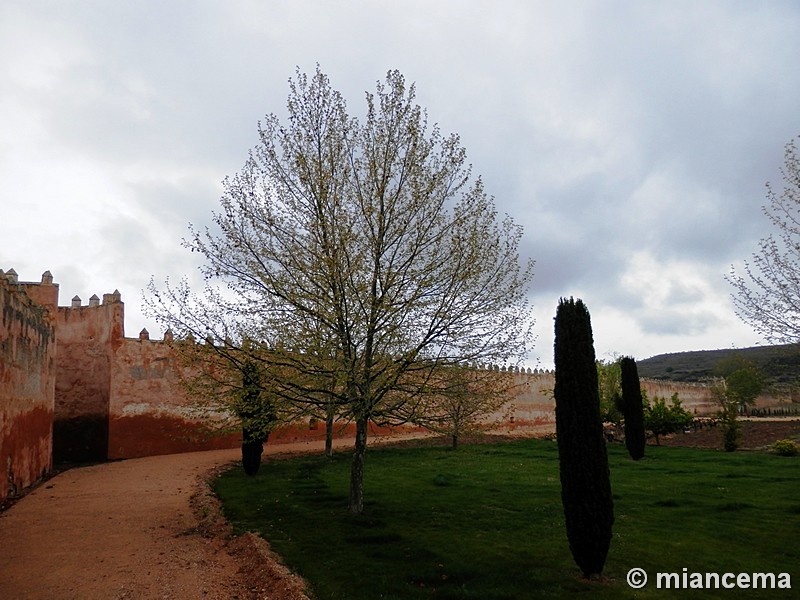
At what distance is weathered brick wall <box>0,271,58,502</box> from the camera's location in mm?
11047

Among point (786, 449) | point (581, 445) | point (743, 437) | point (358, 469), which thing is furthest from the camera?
point (743, 437)

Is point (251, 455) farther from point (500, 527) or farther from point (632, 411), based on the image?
point (632, 411)

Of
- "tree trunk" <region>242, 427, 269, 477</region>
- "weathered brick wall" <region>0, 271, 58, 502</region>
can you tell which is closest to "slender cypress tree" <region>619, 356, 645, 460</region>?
"tree trunk" <region>242, 427, 269, 477</region>

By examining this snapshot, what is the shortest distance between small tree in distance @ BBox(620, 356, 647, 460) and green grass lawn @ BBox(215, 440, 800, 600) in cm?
352

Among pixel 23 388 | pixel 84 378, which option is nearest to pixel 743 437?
pixel 84 378

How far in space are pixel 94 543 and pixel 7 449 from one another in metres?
4.28

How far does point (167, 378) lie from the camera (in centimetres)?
2002

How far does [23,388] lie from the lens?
40.6 ft

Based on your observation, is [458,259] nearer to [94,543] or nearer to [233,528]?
[233,528]

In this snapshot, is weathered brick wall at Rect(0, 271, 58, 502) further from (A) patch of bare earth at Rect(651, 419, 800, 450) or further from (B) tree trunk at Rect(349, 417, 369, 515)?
(A) patch of bare earth at Rect(651, 419, 800, 450)

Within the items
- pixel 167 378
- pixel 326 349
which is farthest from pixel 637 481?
Result: pixel 167 378

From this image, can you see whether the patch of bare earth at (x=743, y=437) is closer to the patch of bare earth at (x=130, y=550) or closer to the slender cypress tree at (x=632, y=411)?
the slender cypress tree at (x=632, y=411)

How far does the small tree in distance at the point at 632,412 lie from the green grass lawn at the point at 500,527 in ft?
11.5

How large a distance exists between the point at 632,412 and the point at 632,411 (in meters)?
0.06
